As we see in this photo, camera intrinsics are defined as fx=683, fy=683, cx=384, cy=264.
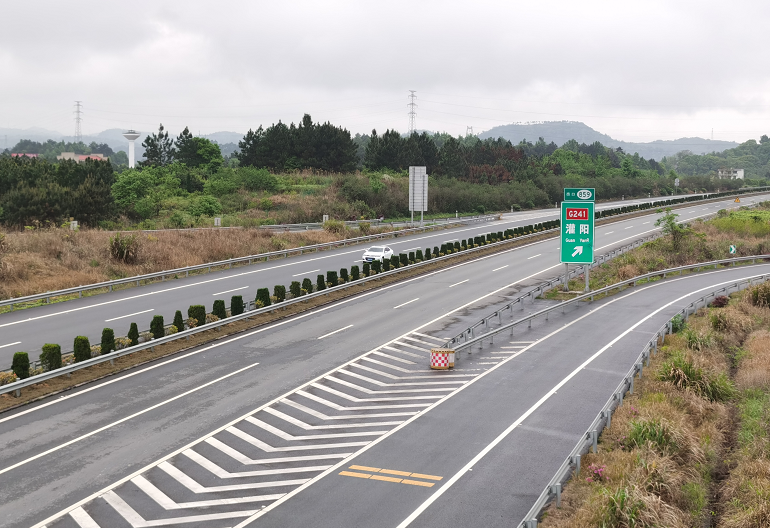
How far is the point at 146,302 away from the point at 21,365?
14.1m

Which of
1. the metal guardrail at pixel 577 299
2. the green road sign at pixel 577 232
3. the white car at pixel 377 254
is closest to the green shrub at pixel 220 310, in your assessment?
the metal guardrail at pixel 577 299

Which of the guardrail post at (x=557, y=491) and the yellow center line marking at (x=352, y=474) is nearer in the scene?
the guardrail post at (x=557, y=491)

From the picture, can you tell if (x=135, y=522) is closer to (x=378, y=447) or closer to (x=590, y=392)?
(x=378, y=447)

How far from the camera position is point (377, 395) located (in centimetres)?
2216

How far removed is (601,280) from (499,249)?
45.1 feet

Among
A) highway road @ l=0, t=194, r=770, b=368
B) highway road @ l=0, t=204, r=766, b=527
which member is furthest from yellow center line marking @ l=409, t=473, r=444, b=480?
highway road @ l=0, t=194, r=770, b=368

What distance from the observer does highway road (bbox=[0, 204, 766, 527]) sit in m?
14.6

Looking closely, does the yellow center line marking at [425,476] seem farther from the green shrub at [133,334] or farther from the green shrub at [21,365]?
the green shrub at [133,334]

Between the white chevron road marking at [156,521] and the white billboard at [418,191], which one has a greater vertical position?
the white billboard at [418,191]

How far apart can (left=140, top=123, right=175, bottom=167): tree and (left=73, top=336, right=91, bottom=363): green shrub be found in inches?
3658

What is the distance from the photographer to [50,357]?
2247cm

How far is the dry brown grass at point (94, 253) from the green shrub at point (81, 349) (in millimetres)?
15035

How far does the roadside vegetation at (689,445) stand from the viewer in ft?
46.1

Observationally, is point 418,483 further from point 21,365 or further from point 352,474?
point 21,365
